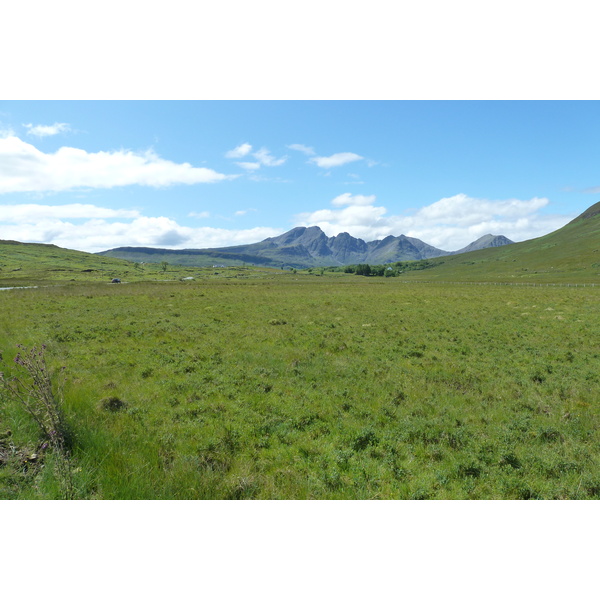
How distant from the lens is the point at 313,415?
37.4 ft

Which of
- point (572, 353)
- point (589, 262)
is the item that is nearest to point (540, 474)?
point (572, 353)

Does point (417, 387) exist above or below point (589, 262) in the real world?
below

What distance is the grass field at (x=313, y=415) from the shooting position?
762cm

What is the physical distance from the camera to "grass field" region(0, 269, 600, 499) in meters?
7.62

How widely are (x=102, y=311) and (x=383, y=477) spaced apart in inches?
1319

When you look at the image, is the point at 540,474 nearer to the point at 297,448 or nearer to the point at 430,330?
the point at 297,448

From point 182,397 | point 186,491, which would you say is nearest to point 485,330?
point 182,397

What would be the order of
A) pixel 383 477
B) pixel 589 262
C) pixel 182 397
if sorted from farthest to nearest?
pixel 589 262
pixel 182 397
pixel 383 477

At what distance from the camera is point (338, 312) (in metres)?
34.6

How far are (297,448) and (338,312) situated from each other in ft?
84.4

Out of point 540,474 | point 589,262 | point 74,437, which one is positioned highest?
point 589,262

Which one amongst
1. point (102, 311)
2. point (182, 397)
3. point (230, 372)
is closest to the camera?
point (182, 397)

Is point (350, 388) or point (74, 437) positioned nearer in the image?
point (74, 437)

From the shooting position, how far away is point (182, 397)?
12625 millimetres
